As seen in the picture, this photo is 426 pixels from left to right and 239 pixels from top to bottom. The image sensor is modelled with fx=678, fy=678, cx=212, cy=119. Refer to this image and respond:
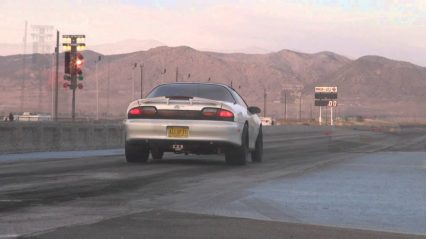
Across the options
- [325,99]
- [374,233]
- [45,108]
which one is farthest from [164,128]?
[45,108]

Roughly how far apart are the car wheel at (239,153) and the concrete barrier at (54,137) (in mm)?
7471

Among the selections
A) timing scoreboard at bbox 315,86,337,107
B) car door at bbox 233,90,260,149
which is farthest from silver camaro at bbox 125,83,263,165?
timing scoreboard at bbox 315,86,337,107

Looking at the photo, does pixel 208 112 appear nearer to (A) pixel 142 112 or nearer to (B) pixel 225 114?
(B) pixel 225 114

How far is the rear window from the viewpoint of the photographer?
1319 cm

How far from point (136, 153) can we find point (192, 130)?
148cm

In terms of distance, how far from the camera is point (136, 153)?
1324cm

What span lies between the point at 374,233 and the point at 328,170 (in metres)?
6.34

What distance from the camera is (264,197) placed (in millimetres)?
8398

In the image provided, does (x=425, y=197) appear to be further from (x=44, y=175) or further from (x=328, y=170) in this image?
(x=44, y=175)

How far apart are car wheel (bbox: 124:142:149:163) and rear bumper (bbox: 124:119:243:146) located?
19.6 inches

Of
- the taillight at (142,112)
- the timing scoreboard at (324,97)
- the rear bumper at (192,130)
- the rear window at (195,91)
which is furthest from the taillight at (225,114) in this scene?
the timing scoreboard at (324,97)

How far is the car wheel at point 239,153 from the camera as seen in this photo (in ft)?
42.4

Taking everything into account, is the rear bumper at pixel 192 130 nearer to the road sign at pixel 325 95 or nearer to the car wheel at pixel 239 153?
the car wheel at pixel 239 153

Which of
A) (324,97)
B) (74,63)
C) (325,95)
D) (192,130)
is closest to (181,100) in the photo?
(192,130)
